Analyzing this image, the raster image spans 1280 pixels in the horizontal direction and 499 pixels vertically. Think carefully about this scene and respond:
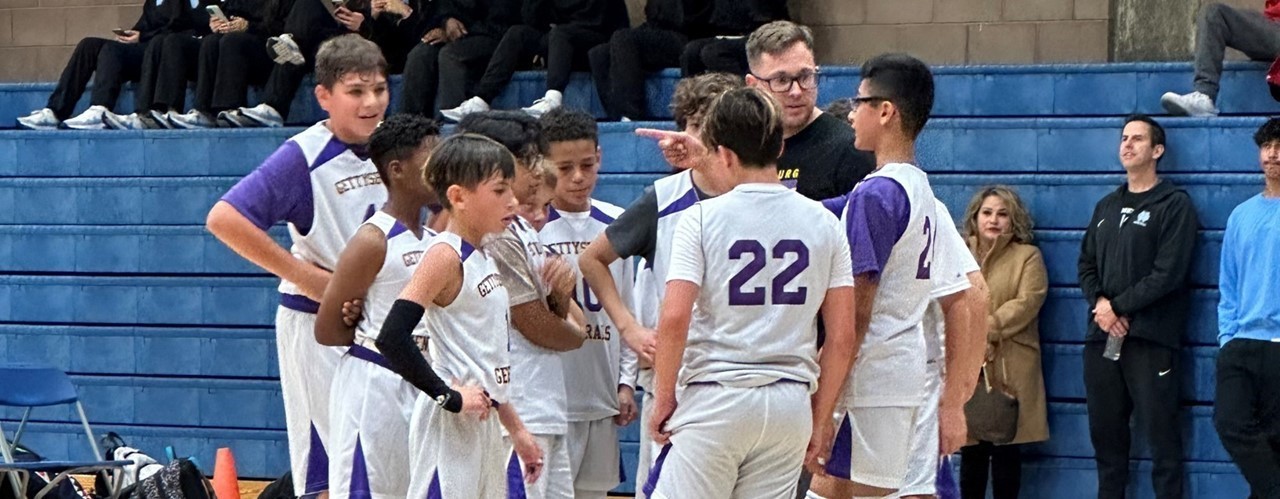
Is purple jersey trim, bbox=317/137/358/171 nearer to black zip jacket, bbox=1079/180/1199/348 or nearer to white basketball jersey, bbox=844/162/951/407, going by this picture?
white basketball jersey, bbox=844/162/951/407

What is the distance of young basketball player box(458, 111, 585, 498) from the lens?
4484 millimetres

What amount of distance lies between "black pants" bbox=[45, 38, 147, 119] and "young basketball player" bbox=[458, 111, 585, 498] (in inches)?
256

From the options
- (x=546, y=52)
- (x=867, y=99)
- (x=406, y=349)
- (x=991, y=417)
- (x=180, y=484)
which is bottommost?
(x=180, y=484)

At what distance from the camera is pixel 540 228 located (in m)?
5.04

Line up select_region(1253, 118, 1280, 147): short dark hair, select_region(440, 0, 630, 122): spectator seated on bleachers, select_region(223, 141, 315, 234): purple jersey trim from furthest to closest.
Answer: select_region(440, 0, 630, 122): spectator seated on bleachers
select_region(1253, 118, 1280, 147): short dark hair
select_region(223, 141, 315, 234): purple jersey trim

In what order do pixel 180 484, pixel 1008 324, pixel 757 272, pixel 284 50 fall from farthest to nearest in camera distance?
pixel 284 50 < pixel 1008 324 < pixel 180 484 < pixel 757 272

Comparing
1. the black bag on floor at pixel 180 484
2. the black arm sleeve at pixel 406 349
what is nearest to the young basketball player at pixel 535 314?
the black arm sleeve at pixel 406 349

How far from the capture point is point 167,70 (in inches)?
408

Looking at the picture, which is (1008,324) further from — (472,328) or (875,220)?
(472,328)

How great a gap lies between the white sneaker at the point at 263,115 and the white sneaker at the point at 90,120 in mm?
1031

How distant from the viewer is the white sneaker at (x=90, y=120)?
34.0 feet

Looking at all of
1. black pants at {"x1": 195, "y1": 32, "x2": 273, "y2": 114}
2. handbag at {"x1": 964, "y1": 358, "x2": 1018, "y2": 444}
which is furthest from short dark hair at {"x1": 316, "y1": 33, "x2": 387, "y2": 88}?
black pants at {"x1": 195, "y1": 32, "x2": 273, "y2": 114}

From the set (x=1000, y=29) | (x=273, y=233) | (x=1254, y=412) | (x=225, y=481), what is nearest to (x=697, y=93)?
(x=1254, y=412)

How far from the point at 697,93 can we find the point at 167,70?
6.47 metres
